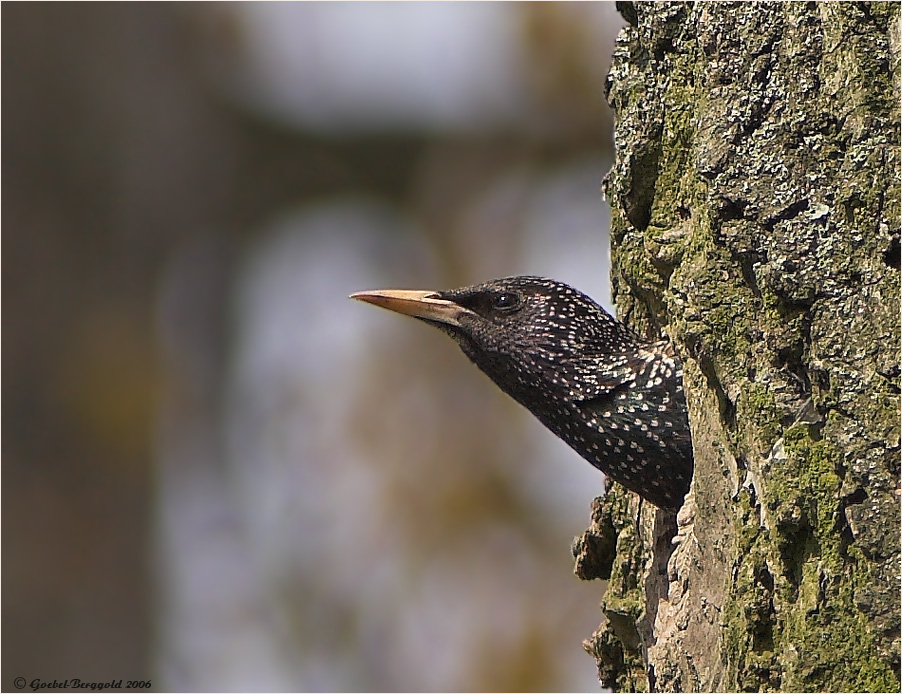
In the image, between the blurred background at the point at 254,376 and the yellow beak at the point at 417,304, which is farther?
the blurred background at the point at 254,376

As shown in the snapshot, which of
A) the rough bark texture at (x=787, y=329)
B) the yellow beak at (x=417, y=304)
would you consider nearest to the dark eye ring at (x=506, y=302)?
the yellow beak at (x=417, y=304)

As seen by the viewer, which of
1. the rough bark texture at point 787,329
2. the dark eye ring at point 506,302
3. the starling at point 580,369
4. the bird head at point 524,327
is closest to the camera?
the rough bark texture at point 787,329

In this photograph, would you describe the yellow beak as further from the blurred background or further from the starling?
the blurred background

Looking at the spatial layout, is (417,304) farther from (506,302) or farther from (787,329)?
(787,329)

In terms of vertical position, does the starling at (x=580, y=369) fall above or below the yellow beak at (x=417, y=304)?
below

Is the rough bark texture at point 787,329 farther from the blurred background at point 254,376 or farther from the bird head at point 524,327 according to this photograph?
the blurred background at point 254,376

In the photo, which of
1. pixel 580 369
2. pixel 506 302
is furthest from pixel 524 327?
pixel 580 369
